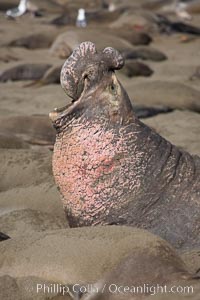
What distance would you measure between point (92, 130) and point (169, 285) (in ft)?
3.20

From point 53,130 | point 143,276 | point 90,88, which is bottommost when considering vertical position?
point 53,130

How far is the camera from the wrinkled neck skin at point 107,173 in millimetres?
3500

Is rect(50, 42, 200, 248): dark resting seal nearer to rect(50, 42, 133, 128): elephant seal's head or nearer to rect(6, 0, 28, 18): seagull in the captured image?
rect(50, 42, 133, 128): elephant seal's head

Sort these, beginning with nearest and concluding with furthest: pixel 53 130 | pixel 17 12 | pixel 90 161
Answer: pixel 90 161 < pixel 53 130 < pixel 17 12

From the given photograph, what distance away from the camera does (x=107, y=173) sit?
3.50 m

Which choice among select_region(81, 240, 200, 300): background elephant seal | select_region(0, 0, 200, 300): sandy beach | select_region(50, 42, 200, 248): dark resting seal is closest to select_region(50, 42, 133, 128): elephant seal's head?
select_region(50, 42, 200, 248): dark resting seal

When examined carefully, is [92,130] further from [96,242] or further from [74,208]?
[96,242]

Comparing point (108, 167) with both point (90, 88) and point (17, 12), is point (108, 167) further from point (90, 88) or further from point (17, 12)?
point (17, 12)

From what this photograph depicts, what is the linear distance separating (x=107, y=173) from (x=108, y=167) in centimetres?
3

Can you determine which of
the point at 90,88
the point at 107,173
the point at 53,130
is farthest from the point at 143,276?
the point at 53,130

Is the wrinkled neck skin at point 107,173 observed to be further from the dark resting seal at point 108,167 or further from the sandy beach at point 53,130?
the sandy beach at point 53,130

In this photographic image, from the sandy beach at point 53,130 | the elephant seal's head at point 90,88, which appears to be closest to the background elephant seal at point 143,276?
the sandy beach at point 53,130

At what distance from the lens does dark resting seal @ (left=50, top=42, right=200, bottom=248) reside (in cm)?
350

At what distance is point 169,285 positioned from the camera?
8.93 feet
